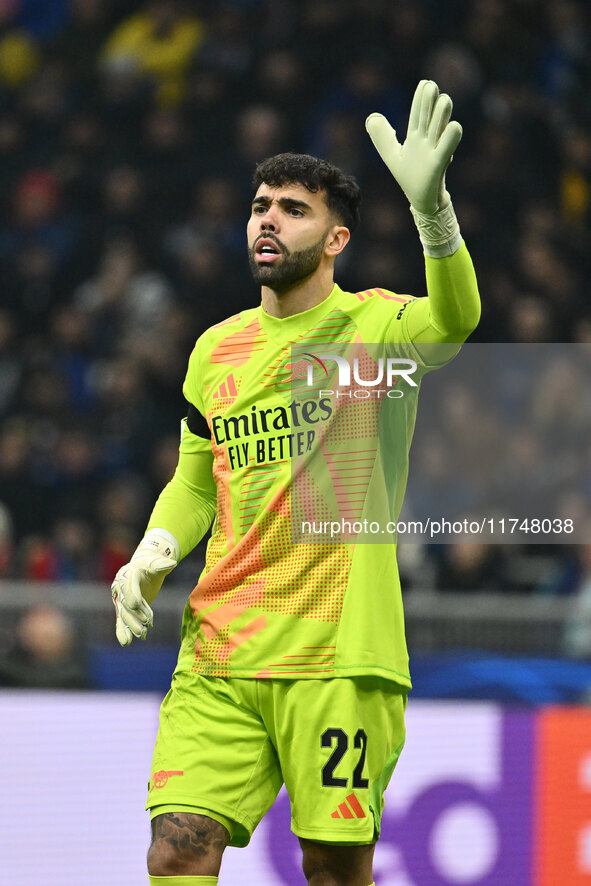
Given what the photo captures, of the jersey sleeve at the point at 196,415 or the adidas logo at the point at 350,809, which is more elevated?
the jersey sleeve at the point at 196,415

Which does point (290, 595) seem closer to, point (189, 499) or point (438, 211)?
point (189, 499)

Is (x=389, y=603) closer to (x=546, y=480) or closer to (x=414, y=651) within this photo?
(x=414, y=651)

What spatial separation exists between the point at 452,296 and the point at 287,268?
21.1 inches

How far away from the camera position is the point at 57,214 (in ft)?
29.5

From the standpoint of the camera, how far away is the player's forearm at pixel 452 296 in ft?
10.2

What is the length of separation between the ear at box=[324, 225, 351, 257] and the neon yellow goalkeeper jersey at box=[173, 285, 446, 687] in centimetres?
11

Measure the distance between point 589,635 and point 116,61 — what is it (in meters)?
5.60

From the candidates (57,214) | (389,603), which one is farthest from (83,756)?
(57,214)

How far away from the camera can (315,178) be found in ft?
11.6

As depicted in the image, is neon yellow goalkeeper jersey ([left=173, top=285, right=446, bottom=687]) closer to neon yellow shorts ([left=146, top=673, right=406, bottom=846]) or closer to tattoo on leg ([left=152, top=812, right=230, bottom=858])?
neon yellow shorts ([left=146, top=673, right=406, bottom=846])

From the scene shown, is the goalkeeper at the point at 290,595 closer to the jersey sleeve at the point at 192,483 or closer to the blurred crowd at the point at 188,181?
the jersey sleeve at the point at 192,483

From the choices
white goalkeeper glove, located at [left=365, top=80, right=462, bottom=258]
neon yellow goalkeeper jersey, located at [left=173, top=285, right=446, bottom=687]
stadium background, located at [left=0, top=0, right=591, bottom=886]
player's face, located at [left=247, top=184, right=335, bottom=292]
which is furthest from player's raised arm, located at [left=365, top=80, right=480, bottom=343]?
stadium background, located at [left=0, top=0, right=591, bottom=886]

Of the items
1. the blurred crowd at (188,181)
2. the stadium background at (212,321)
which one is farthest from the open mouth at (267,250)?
the blurred crowd at (188,181)

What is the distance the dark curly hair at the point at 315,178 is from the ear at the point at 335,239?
0.04m
